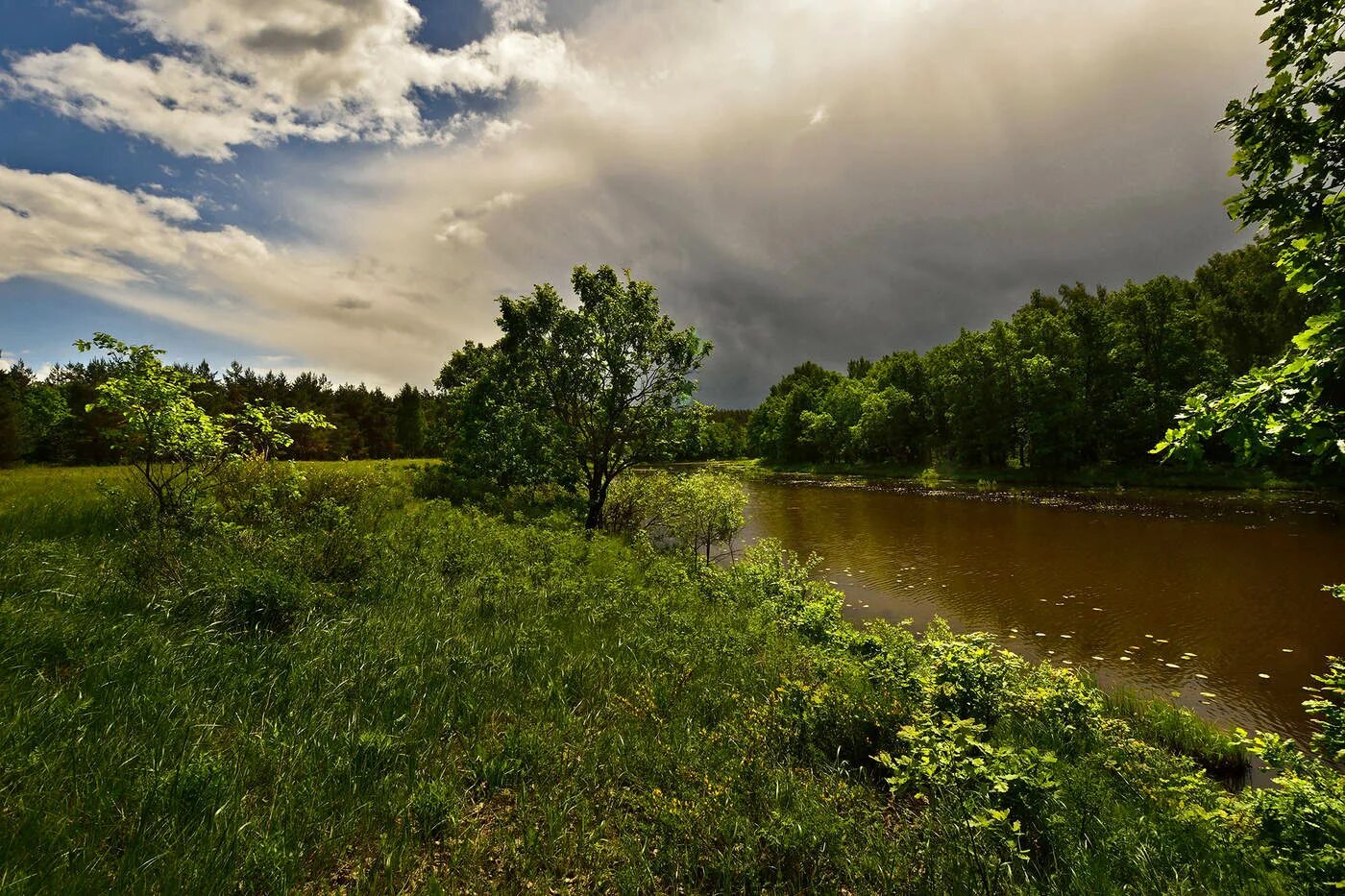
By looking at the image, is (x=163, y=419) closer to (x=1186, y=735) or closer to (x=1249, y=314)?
(x=1186, y=735)

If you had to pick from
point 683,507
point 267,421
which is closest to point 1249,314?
point 683,507

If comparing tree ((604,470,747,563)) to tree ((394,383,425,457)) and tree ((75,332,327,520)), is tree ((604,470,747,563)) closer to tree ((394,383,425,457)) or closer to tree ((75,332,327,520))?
tree ((75,332,327,520))

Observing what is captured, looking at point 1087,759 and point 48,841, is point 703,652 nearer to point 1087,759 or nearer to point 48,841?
point 1087,759

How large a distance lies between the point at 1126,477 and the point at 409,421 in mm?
91459

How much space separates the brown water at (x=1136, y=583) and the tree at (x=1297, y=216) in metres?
9.18

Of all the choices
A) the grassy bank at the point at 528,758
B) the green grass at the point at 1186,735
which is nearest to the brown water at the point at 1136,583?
the green grass at the point at 1186,735

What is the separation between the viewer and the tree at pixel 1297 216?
4.13 metres

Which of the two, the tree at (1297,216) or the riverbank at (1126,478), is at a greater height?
the tree at (1297,216)

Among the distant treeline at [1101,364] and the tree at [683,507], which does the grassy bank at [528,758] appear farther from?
the distant treeline at [1101,364]

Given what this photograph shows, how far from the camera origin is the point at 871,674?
25.2 ft

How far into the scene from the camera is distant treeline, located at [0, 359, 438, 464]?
4628cm

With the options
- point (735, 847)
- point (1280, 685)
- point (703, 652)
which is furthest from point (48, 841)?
point (1280, 685)

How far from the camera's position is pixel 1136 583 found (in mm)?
18125

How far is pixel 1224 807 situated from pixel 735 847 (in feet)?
18.6
